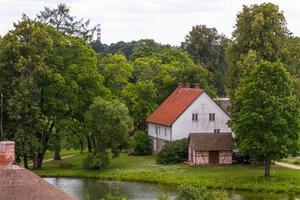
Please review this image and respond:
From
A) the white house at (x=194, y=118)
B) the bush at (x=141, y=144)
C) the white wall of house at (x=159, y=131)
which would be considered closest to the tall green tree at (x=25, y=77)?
the bush at (x=141, y=144)

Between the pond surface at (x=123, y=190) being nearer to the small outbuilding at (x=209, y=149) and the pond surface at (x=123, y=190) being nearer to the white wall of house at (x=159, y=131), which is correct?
the small outbuilding at (x=209, y=149)

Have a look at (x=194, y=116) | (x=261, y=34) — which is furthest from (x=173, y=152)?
(x=261, y=34)

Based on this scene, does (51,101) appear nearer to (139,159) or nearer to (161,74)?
(139,159)

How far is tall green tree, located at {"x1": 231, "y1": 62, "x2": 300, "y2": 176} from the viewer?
5078 cm

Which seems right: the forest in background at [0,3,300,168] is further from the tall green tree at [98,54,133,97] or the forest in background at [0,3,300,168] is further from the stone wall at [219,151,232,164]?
the stone wall at [219,151,232,164]

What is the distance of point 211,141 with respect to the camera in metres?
60.6

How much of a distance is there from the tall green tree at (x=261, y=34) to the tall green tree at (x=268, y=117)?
7.75 meters

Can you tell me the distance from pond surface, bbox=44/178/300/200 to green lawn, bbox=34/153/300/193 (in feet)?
4.36

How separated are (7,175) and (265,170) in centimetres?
3107

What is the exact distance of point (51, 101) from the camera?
6247 centimetres

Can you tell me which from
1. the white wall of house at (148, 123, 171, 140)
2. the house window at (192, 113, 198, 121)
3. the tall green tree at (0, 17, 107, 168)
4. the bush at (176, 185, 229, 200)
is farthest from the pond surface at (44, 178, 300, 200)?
the bush at (176, 185, 229, 200)

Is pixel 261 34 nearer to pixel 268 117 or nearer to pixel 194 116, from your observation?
pixel 194 116

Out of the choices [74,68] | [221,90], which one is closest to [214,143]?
[74,68]

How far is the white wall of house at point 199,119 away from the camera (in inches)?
2530
